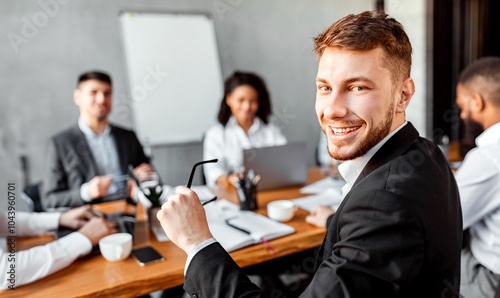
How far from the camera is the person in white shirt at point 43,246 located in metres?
1.22

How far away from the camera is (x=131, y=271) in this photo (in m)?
1.30

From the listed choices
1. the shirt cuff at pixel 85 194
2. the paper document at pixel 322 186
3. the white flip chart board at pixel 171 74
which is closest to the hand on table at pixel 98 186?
the shirt cuff at pixel 85 194

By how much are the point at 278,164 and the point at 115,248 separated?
1034 mm

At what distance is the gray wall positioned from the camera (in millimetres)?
3025

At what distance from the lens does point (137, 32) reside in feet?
10.7

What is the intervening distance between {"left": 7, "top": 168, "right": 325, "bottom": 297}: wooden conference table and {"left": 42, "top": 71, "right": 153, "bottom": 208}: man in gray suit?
0.96 m

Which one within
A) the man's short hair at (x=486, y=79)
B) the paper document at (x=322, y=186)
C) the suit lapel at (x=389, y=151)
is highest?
the man's short hair at (x=486, y=79)

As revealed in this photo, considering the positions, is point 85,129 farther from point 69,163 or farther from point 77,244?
point 77,244

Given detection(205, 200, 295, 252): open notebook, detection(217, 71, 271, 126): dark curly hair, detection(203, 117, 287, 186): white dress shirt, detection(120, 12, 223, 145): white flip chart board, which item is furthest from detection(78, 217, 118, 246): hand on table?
detection(120, 12, 223, 145): white flip chart board

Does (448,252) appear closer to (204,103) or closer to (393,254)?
(393,254)

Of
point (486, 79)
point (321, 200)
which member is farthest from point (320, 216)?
point (486, 79)

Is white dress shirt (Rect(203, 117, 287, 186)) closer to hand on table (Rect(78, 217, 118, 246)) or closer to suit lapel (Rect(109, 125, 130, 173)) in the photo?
suit lapel (Rect(109, 125, 130, 173))

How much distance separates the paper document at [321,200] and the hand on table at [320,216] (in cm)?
12

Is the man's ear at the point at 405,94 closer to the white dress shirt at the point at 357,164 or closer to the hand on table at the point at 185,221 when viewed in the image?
the white dress shirt at the point at 357,164
